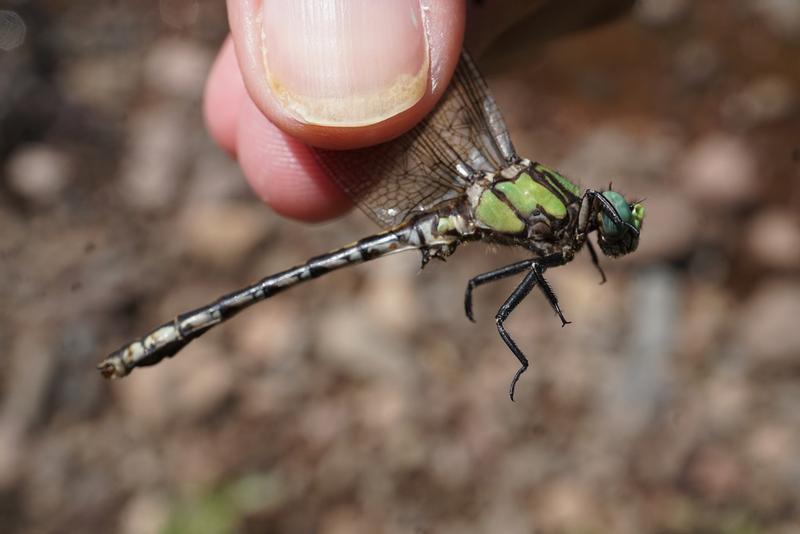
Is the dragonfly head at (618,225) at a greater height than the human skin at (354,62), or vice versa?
the human skin at (354,62)

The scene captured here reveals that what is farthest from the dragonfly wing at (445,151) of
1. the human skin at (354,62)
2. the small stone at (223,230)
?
the small stone at (223,230)

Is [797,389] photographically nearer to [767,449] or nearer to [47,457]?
[767,449]

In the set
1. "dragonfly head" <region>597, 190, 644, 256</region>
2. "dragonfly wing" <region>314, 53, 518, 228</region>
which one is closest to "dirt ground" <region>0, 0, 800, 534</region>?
"dragonfly wing" <region>314, 53, 518, 228</region>

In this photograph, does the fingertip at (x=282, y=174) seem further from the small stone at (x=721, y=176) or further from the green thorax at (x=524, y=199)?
the small stone at (x=721, y=176)

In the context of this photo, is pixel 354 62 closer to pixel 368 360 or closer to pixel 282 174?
pixel 282 174

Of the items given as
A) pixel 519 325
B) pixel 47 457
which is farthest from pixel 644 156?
pixel 47 457

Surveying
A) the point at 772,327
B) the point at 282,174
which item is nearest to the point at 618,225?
the point at 282,174

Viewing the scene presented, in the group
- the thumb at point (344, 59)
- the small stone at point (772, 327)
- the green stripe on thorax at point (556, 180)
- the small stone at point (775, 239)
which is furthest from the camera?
the small stone at point (775, 239)
